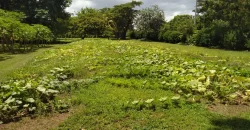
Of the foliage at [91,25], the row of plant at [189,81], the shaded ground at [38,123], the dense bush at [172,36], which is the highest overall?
the foliage at [91,25]

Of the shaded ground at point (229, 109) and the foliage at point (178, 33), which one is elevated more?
the foliage at point (178, 33)

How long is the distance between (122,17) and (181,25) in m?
14.1

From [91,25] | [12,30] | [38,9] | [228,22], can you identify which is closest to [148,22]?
[91,25]

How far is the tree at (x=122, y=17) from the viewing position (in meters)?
50.3

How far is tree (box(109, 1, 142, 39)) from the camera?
165 feet

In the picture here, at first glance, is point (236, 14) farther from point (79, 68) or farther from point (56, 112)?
point (56, 112)

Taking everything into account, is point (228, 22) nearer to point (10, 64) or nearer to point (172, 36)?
point (172, 36)

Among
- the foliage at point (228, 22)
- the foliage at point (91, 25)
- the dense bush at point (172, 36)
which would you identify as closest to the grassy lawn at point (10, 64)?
the foliage at point (228, 22)

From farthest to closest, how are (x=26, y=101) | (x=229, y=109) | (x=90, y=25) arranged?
(x=90, y=25)
(x=229, y=109)
(x=26, y=101)

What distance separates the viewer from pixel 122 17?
51.7 metres

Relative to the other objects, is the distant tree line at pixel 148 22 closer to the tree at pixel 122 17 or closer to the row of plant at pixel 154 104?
the tree at pixel 122 17

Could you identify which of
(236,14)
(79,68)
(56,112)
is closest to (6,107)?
(56,112)

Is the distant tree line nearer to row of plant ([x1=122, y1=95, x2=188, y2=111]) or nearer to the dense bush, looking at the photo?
the dense bush

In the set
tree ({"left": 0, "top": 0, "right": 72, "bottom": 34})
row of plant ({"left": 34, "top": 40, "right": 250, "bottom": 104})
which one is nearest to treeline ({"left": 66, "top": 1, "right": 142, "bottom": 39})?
tree ({"left": 0, "top": 0, "right": 72, "bottom": 34})
